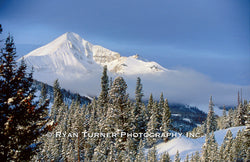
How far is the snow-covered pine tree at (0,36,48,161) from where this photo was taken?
10.7 metres

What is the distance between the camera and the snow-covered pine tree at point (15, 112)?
Result: 10.7 metres

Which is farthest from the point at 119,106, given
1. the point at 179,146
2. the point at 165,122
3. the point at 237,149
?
the point at 165,122

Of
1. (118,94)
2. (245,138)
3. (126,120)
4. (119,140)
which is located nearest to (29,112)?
(118,94)

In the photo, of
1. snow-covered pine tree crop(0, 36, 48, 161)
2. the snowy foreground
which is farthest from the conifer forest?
the snowy foreground

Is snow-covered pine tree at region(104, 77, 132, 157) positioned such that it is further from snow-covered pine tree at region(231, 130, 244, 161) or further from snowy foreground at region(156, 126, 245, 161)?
snow-covered pine tree at region(231, 130, 244, 161)

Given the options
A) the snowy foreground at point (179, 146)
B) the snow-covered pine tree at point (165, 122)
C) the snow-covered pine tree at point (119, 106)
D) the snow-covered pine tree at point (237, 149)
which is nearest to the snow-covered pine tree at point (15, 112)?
the snow-covered pine tree at point (119, 106)

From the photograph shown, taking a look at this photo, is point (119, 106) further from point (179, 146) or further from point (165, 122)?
point (165, 122)

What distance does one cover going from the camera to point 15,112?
36.1 ft

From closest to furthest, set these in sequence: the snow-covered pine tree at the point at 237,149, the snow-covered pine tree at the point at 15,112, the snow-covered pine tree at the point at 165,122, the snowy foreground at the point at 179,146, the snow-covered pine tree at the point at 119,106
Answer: the snow-covered pine tree at the point at 15,112 < the snow-covered pine tree at the point at 237,149 < the snow-covered pine tree at the point at 119,106 < the snowy foreground at the point at 179,146 < the snow-covered pine tree at the point at 165,122

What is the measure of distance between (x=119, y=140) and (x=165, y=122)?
20567mm

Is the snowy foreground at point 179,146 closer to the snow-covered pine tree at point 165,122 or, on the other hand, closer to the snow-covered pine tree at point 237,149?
the snow-covered pine tree at point 165,122

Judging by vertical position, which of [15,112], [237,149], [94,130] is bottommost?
[237,149]

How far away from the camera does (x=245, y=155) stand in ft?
116

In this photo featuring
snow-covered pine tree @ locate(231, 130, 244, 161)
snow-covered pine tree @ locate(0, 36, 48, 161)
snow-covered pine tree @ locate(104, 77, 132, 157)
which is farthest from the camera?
snow-covered pine tree @ locate(104, 77, 132, 157)
